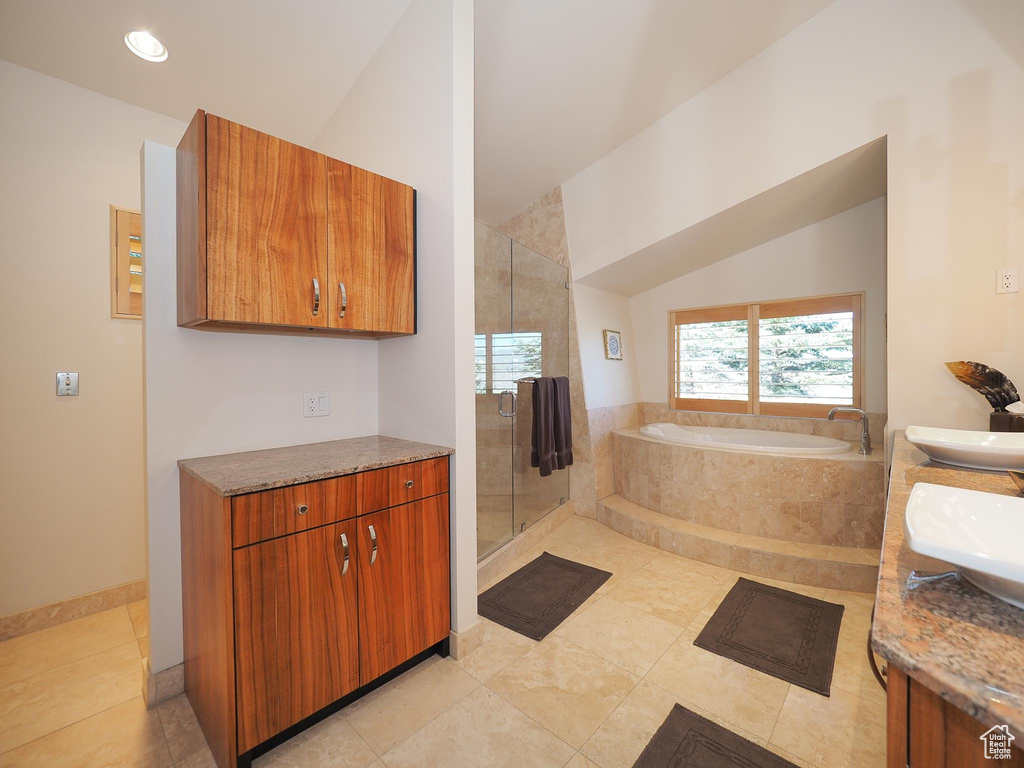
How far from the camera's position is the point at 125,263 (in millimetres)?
2273

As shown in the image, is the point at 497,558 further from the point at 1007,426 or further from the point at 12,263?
the point at 12,263

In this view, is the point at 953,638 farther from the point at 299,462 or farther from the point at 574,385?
the point at 574,385

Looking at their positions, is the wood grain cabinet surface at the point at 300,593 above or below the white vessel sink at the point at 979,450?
below

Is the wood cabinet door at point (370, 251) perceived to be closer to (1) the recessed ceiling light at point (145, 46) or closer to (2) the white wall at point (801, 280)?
(1) the recessed ceiling light at point (145, 46)

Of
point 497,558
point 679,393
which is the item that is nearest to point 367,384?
point 497,558

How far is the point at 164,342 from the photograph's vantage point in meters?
1.61

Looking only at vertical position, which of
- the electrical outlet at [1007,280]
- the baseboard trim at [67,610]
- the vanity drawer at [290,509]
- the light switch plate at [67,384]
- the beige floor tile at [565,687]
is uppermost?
the electrical outlet at [1007,280]

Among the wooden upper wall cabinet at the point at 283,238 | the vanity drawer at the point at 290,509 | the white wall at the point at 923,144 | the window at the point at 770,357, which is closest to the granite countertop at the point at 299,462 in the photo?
the vanity drawer at the point at 290,509

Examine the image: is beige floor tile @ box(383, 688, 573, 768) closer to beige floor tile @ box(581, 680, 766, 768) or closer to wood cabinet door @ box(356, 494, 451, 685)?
beige floor tile @ box(581, 680, 766, 768)

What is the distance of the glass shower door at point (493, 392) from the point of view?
2.66 metres

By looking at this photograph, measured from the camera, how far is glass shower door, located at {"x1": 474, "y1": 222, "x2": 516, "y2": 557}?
8.71 feet

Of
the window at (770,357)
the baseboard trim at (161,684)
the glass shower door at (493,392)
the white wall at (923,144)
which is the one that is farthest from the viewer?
the window at (770,357)

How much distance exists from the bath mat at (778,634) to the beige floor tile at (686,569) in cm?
16

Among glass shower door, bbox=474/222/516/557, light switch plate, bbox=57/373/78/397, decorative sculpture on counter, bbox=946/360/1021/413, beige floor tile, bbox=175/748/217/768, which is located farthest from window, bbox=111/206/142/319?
decorative sculpture on counter, bbox=946/360/1021/413
